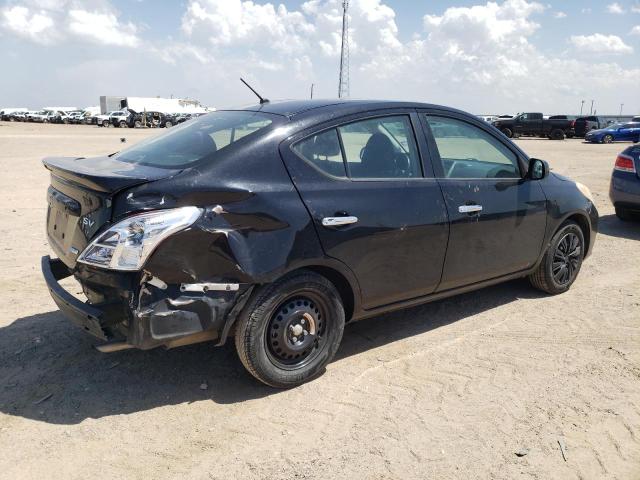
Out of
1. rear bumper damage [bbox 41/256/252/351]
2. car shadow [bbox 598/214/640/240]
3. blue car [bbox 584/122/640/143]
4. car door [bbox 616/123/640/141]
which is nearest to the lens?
rear bumper damage [bbox 41/256/252/351]

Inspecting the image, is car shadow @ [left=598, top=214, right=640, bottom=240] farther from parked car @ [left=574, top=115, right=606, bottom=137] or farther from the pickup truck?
parked car @ [left=574, top=115, right=606, bottom=137]

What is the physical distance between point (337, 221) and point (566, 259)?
289 cm

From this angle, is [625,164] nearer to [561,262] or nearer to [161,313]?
[561,262]

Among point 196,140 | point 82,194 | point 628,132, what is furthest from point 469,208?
point 628,132

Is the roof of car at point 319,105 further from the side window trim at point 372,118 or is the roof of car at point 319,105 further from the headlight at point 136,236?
the headlight at point 136,236

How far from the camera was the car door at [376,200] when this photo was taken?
3.42m

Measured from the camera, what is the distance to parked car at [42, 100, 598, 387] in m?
2.94

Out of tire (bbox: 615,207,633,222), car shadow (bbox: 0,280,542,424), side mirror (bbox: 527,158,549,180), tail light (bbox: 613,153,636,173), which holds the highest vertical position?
side mirror (bbox: 527,158,549,180)

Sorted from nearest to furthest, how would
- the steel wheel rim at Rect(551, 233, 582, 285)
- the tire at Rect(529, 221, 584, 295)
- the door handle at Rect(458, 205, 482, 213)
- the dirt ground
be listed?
the dirt ground → the door handle at Rect(458, 205, 482, 213) → the tire at Rect(529, 221, 584, 295) → the steel wheel rim at Rect(551, 233, 582, 285)

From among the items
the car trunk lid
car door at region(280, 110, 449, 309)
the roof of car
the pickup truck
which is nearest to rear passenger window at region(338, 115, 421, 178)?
car door at region(280, 110, 449, 309)

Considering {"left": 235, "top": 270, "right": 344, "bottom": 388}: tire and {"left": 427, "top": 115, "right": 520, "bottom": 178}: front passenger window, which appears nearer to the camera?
{"left": 235, "top": 270, "right": 344, "bottom": 388}: tire

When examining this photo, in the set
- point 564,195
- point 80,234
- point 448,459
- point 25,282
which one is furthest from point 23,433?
point 564,195

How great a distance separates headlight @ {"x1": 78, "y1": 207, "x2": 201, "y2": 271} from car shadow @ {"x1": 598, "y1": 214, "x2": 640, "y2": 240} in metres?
7.11

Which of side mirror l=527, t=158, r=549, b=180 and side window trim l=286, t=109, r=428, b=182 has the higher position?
side window trim l=286, t=109, r=428, b=182
